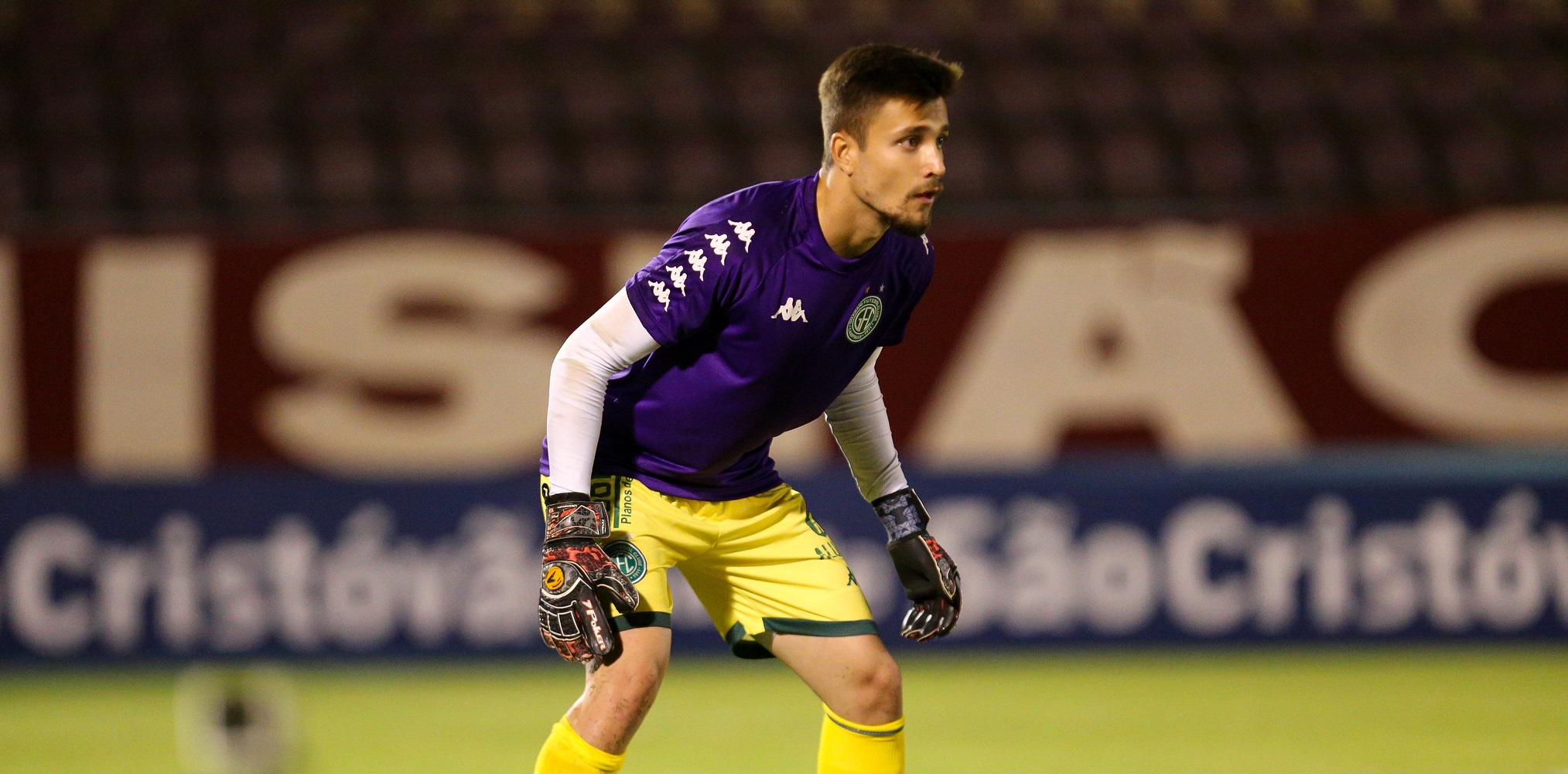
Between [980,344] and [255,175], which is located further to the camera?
[255,175]

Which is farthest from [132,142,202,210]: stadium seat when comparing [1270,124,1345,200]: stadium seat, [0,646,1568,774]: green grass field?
[1270,124,1345,200]: stadium seat

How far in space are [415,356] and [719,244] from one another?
15.2 ft

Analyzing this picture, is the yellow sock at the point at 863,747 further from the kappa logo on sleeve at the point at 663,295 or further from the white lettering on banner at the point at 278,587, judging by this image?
the white lettering on banner at the point at 278,587

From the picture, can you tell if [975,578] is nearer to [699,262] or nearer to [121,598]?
[121,598]

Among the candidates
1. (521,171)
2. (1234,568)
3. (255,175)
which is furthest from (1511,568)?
(255,175)

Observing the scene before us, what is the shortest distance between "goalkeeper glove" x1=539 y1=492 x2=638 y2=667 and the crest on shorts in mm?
92

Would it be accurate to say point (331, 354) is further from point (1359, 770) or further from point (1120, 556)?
point (1359, 770)

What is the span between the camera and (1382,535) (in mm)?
7438

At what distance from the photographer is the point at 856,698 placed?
11.0 ft

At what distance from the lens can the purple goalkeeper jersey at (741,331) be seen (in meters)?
3.18

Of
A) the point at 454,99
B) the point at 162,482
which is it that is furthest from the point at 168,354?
the point at 454,99

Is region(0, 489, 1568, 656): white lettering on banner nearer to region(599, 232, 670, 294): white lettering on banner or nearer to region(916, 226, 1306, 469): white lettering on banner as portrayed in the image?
region(916, 226, 1306, 469): white lettering on banner

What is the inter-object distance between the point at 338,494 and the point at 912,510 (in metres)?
4.26

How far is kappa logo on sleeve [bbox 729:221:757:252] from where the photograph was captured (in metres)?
3.21
